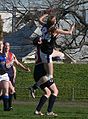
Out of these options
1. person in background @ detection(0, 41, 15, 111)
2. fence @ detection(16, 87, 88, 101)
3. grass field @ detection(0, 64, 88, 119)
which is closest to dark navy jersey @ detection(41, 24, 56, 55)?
person in background @ detection(0, 41, 15, 111)

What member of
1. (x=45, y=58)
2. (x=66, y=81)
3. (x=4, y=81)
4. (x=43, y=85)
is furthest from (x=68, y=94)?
(x=45, y=58)

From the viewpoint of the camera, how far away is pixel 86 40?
40438 millimetres

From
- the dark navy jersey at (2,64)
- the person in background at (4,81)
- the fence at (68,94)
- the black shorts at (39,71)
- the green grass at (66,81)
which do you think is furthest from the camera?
the green grass at (66,81)

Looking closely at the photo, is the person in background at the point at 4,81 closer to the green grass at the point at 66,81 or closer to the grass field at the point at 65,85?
the grass field at the point at 65,85

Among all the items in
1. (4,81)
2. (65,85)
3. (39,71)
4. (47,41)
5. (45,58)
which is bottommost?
(65,85)

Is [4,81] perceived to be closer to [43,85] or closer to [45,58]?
[43,85]

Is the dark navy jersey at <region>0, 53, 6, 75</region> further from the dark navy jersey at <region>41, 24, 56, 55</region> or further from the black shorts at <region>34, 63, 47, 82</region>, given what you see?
the dark navy jersey at <region>41, 24, 56, 55</region>

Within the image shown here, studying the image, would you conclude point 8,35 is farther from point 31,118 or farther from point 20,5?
point 31,118

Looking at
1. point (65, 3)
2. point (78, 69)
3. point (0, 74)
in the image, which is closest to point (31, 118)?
point (0, 74)

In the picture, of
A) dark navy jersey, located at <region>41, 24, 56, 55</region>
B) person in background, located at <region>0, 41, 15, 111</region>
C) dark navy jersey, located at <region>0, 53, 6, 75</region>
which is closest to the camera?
dark navy jersey, located at <region>41, 24, 56, 55</region>

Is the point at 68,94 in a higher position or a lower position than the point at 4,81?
lower

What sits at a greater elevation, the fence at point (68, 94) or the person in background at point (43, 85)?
the person in background at point (43, 85)

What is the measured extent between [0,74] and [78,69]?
2667cm

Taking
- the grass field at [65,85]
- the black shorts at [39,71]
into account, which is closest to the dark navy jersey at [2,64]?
the black shorts at [39,71]
